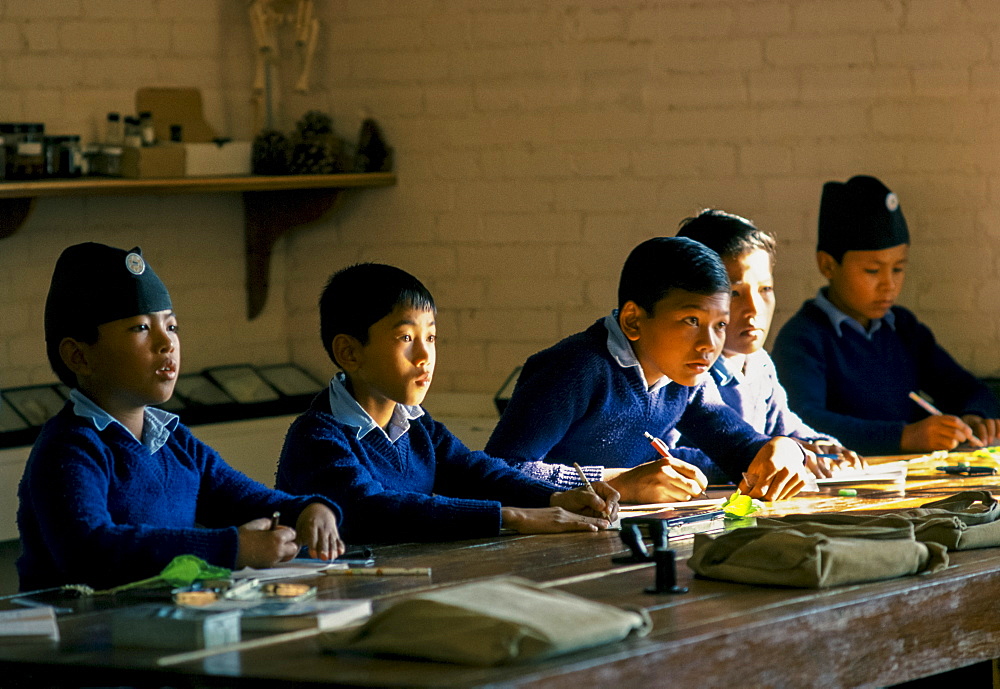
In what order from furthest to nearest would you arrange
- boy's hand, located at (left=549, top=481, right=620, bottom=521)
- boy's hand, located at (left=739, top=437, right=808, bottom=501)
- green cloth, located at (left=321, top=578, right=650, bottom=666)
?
boy's hand, located at (left=739, top=437, right=808, bottom=501)
boy's hand, located at (left=549, top=481, right=620, bottom=521)
green cloth, located at (left=321, top=578, right=650, bottom=666)

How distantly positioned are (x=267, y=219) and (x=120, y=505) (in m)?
2.77

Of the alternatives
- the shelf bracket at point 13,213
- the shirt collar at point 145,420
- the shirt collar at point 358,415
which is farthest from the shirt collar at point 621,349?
the shelf bracket at point 13,213

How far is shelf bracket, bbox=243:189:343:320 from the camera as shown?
459cm

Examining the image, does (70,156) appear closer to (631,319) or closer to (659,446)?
(631,319)

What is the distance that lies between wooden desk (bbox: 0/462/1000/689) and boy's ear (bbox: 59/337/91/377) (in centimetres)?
49

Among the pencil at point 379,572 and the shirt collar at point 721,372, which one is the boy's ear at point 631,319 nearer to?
the shirt collar at point 721,372

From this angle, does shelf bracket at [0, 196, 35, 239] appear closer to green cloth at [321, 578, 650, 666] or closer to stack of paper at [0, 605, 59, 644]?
stack of paper at [0, 605, 59, 644]

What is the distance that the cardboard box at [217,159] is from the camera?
14.0ft

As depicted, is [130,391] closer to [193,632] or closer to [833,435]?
[193,632]

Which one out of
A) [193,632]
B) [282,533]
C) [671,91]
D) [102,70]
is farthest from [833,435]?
[102,70]

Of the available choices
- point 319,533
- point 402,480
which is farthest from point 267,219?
point 319,533

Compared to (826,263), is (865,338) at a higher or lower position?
lower

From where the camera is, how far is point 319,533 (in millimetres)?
1982

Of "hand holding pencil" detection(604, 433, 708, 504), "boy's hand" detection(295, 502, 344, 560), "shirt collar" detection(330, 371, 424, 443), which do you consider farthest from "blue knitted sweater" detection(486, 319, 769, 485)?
"boy's hand" detection(295, 502, 344, 560)
